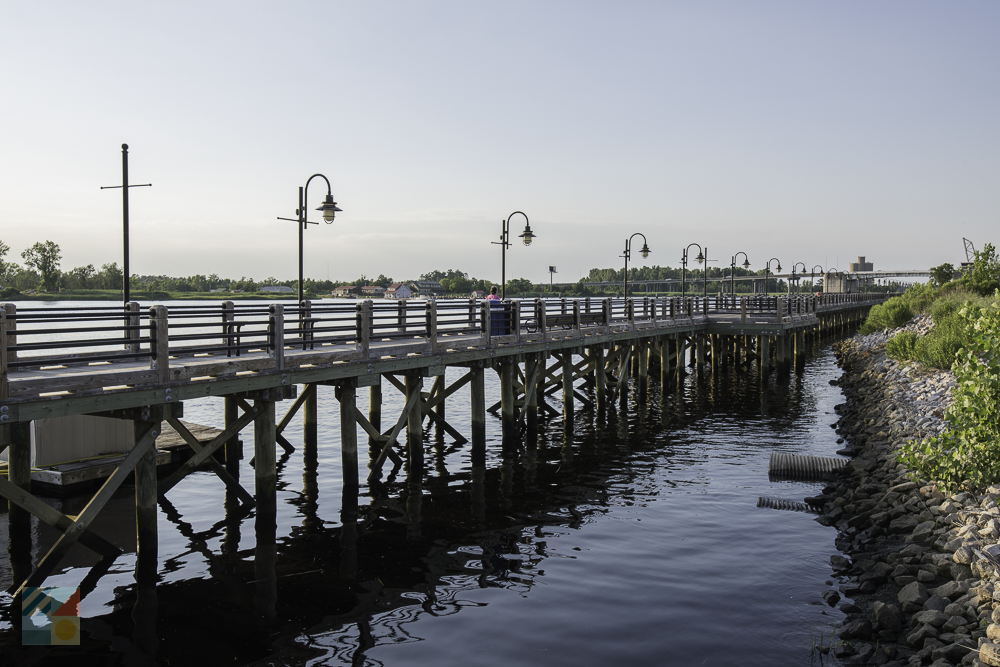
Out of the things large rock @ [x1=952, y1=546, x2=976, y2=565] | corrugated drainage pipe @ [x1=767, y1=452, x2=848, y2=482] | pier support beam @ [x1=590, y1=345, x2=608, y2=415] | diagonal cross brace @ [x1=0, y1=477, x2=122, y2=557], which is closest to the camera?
diagonal cross brace @ [x1=0, y1=477, x2=122, y2=557]

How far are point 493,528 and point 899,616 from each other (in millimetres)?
6569

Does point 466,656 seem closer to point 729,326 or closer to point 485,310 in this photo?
point 485,310

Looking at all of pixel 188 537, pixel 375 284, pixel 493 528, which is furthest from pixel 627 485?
pixel 375 284

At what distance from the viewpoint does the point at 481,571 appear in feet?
35.7

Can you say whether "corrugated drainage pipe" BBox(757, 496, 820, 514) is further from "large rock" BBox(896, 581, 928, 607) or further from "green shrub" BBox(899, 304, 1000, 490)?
"large rock" BBox(896, 581, 928, 607)

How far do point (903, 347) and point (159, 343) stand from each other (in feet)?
96.5

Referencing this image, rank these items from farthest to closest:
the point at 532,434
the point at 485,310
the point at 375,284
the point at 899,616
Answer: the point at 375,284
the point at 532,434
the point at 485,310
the point at 899,616

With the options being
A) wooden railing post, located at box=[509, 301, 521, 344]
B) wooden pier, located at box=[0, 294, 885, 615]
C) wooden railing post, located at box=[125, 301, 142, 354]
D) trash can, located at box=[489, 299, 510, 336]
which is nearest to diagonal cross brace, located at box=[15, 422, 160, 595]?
wooden pier, located at box=[0, 294, 885, 615]

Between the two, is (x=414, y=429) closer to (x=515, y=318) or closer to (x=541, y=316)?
(x=515, y=318)

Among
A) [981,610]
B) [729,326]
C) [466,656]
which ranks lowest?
[466,656]

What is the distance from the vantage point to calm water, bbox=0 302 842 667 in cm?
845

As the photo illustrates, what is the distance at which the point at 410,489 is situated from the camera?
15.4 meters

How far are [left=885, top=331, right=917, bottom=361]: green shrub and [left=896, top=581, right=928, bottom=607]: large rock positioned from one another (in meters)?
22.0

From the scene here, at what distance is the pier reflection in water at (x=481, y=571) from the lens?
8.48m
